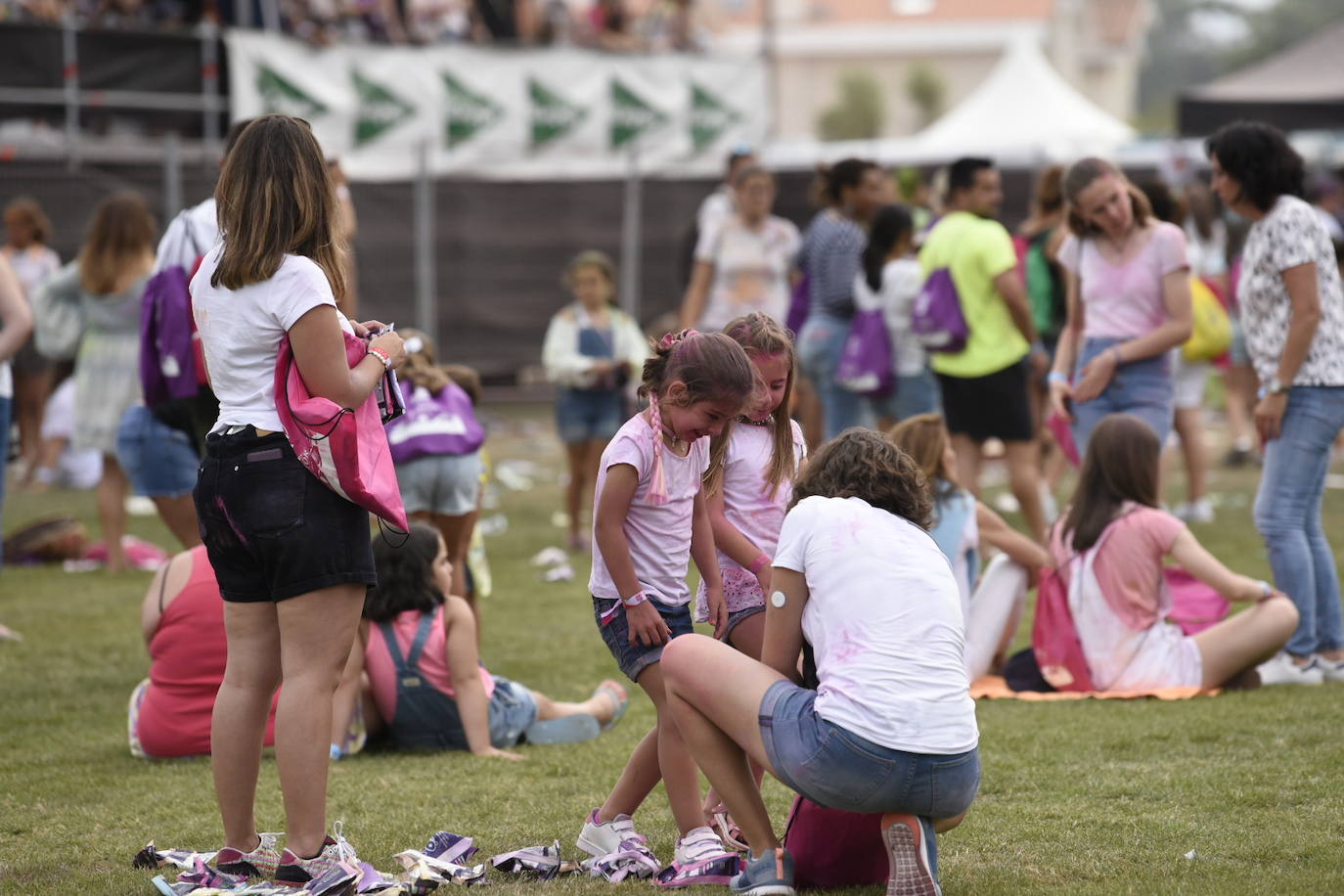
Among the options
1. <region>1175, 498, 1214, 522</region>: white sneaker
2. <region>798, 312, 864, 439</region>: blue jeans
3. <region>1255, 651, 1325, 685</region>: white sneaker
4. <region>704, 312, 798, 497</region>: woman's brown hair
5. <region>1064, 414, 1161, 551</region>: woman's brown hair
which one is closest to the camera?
<region>704, 312, 798, 497</region>: woman's brown hair

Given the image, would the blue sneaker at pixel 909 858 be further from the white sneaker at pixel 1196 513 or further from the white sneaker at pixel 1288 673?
the white sneaker at pixel 1196 513

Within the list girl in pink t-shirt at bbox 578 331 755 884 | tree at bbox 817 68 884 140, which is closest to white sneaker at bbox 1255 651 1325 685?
girl in pink t-shirt at bbox 578 331 755 884

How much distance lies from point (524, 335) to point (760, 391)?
13.7m

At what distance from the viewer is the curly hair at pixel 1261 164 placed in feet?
19.1

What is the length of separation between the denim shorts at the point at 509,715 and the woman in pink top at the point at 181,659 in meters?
0.75

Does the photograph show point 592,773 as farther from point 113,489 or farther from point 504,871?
point 113,489

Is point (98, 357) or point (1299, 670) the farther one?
point (98, 357)

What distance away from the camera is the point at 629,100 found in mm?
18281

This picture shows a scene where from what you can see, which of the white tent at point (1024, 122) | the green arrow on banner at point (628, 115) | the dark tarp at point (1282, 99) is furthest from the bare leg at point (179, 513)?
the white tent at point (1024, 122)

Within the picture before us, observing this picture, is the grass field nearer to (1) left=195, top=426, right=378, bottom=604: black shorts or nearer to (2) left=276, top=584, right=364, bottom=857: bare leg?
(2) left=276, top=584, right=364, bottom=857: bare leg

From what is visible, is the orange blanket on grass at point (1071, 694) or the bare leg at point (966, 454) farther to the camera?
the bare leg at point (966, 454)

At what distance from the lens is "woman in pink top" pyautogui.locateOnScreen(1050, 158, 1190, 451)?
653 cm

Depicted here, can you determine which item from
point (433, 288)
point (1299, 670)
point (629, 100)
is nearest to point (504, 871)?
point (1299, 670)

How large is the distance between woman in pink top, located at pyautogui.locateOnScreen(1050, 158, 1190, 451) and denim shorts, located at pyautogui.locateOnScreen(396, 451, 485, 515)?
2474mm
